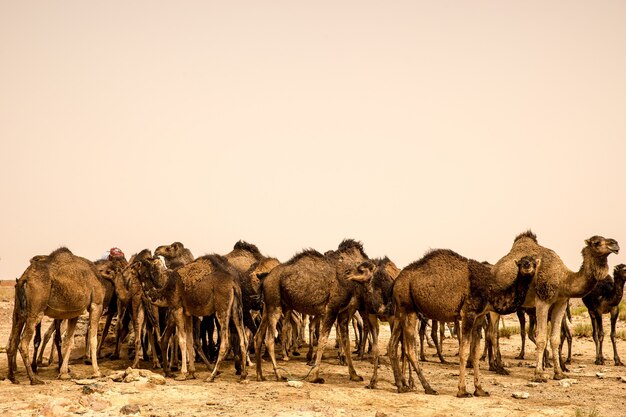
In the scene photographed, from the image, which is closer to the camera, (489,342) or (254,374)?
(254,374)

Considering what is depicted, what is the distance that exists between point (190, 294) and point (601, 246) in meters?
8.70

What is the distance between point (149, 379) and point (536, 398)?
24.1ft

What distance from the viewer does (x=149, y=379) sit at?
1347 cm

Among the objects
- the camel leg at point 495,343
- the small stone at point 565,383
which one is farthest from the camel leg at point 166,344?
the small stone at point 565,383

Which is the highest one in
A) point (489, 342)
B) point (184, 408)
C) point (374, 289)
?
point (374, 289)

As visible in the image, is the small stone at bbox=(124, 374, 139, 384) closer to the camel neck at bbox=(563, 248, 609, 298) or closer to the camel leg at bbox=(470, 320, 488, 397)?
the camel leg at bbox=(470, 320, 488, 397)

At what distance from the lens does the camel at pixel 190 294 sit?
49.2ft

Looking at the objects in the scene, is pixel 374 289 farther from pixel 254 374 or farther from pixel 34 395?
pixel 34 395

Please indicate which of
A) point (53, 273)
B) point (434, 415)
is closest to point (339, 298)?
point (434, 415)

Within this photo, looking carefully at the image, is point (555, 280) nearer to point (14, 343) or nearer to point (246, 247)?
point (246, 247)

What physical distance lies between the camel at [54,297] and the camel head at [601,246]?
10.6 m

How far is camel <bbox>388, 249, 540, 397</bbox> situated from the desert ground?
2.36ft

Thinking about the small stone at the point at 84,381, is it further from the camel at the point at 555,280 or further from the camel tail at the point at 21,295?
the camel at the point at 555,280

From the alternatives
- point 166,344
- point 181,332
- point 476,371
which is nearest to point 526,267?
point 476,371
